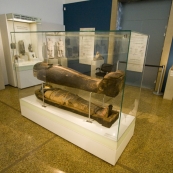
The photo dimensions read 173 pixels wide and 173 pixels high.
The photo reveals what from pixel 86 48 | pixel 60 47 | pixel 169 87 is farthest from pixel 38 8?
pixel 169 87

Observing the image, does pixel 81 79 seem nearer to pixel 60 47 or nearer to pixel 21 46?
pixel 60 47

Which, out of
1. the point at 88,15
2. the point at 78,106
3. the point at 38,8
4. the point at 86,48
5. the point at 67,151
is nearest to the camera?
the point at 67,151

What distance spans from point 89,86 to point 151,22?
3.75 m

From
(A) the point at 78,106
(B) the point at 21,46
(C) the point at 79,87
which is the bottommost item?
(A) the point at 78,106

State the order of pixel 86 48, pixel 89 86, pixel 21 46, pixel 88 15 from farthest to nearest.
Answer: pixel 88 15, pixel 21 46, pixel 86 48, pixel 89 86

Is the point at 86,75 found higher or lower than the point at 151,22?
lower

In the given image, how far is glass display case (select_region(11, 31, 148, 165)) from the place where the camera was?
1.58 m

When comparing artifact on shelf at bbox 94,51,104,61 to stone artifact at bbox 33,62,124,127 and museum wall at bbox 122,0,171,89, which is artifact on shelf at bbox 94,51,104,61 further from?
museum wall at bbox 122,0,171,89

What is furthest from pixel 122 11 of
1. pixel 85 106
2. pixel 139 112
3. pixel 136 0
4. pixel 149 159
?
pixel 149 159

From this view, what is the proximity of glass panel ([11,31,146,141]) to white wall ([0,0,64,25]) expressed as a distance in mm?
2089

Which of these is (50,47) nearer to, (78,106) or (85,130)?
(78,106)

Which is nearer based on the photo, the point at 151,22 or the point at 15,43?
the point at 15,43

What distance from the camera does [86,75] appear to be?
1828mm

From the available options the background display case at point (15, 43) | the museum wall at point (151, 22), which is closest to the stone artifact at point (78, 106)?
the background display case at point (15, 43)
